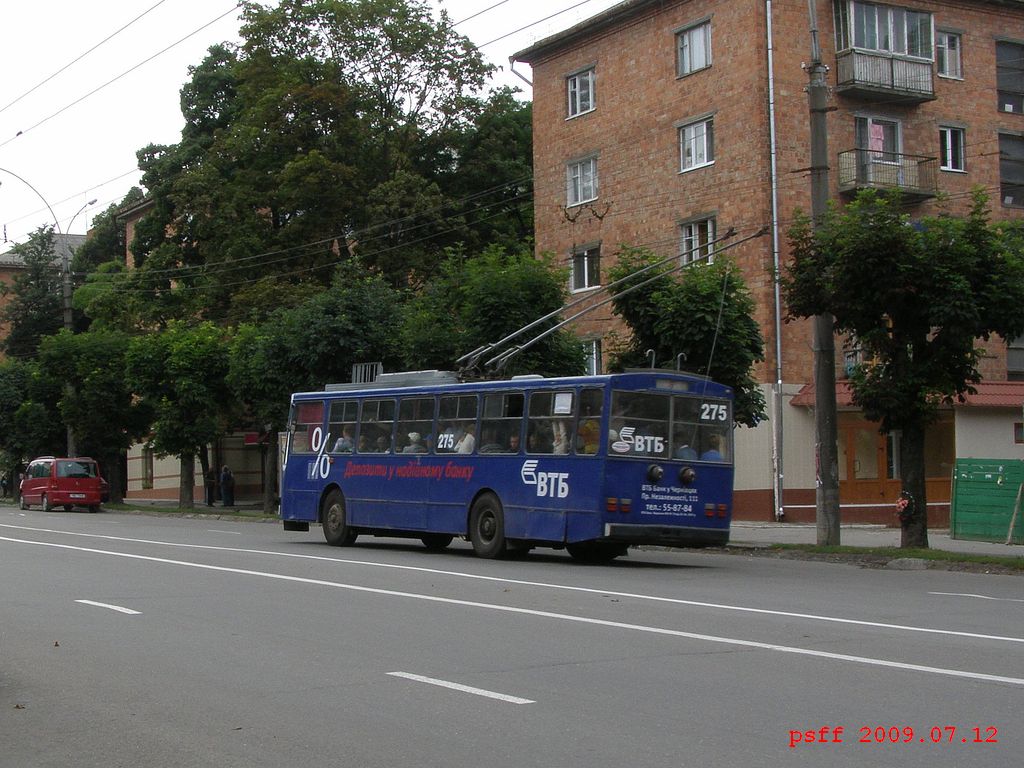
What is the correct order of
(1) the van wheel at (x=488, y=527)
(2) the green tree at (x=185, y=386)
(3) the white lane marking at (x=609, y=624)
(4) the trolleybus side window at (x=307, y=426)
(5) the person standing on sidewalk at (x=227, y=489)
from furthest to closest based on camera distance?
(5) the person standing on sidewalk at (x=227, y=489)
(2) the green tree at (x=185, y=386)
(4) the trolleybus side window at (x=307, y=426)
(1) the van wheel at (x=488, y=527)
(3) the white lane marking at (x=609, y=624)

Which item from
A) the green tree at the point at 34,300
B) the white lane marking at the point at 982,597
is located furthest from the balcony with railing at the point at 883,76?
the green tree at the point at 34,300

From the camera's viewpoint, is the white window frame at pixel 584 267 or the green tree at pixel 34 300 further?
the green tree at pixel 34 300

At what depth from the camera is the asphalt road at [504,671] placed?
690 cm

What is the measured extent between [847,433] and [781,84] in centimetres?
943

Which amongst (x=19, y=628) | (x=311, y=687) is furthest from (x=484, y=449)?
(x=311, y=687)

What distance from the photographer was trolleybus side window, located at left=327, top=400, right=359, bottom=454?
984 inches

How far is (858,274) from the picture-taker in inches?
815

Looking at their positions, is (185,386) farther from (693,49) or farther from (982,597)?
(982,597)

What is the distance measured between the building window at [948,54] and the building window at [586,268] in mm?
10895

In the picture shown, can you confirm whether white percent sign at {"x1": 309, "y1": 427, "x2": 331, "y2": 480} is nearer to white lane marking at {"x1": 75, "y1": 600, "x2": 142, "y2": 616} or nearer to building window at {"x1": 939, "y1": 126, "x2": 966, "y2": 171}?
white lane marking at {"x1": 75, "y1": 600, "x2": 142, "y2": 616}

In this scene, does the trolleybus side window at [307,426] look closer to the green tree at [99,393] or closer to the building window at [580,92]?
the building window at [580,92]

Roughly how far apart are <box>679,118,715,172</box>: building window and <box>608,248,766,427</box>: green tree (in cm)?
908

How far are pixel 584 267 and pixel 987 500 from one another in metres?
17.7

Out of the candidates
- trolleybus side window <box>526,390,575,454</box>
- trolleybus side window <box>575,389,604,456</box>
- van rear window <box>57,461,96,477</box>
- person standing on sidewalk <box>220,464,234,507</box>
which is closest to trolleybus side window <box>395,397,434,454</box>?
trolleybus side window <box>526,390,575,454</box>
